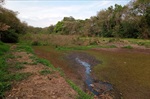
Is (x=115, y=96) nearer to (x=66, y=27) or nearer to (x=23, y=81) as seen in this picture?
(x=23, y=81)

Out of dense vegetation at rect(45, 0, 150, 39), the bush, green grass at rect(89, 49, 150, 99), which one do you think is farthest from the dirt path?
dense vegetation at rect(45, 0, 150, 39)

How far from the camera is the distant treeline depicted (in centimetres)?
2053

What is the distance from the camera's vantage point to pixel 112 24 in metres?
31.8

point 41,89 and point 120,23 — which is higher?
point 120,23

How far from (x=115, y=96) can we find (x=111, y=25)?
2812 centimetres

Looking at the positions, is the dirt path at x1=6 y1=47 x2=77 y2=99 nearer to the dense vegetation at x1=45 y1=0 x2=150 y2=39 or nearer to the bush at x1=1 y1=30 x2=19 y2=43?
the bush at x1=1 y1=30 x2=19 y2=43

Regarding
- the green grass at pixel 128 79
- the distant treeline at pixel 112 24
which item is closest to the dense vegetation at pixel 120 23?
the distant treeline at pixel 112 24

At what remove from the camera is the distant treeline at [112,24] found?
808 inches

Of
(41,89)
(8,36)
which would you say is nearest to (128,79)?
(41,89)

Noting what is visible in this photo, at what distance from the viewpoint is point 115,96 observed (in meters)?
5.29

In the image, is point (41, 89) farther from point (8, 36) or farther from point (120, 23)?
point (120, 23)

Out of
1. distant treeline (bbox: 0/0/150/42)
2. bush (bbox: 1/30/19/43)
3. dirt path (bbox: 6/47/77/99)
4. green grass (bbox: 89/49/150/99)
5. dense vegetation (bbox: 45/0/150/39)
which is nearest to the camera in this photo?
dirt path (bbox: 6/47/77/99)

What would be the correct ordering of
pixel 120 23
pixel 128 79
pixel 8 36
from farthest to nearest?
pixel 120 23, pixel 8 36, pixel 128 79

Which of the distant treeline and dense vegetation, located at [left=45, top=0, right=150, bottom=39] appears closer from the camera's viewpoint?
the distant treeline
